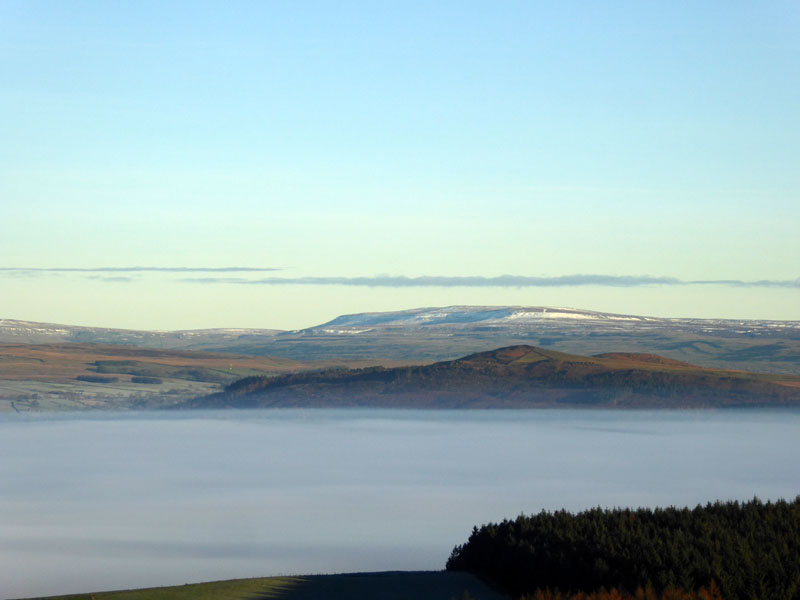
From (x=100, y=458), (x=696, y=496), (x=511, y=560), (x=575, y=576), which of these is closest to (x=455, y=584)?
(x=511, y=560)

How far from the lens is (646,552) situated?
30.0m

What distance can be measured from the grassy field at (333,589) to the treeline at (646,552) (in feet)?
3.79

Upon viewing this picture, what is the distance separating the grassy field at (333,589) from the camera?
31.7 metres

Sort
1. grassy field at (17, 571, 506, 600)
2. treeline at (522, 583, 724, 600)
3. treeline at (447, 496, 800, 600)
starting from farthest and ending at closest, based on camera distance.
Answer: grassy field at (17, 571, 506, 600) < treeline at (447, 496, 800, 600) < treeline at (522, 583, 724, 600)

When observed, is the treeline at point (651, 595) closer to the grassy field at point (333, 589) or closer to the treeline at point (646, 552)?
the treeline at point (646, 552)

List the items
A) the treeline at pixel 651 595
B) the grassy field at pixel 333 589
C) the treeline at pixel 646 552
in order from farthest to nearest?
the grassy field at pixel 333 589 → the treeline at pixel 646 552 → the treeline at pixel 651 595

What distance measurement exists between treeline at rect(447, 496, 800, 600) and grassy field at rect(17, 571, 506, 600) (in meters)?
1.15

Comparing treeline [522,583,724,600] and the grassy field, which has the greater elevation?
treeline [522,583,724,600]

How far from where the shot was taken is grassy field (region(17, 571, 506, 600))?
104 feet

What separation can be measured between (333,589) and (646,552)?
364 inches

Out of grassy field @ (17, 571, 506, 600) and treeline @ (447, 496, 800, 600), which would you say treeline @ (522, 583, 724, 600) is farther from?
grassy field @ (17, 571, 506, 600)

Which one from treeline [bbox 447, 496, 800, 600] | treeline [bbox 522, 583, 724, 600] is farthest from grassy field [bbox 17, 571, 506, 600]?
treeline [bbox 522, 583, 724, 600]

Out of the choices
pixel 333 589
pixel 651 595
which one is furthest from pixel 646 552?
pixel 333 589

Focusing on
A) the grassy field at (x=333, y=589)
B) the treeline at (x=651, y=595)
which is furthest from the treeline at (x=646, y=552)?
the grassy field at (x=333, y=589)
